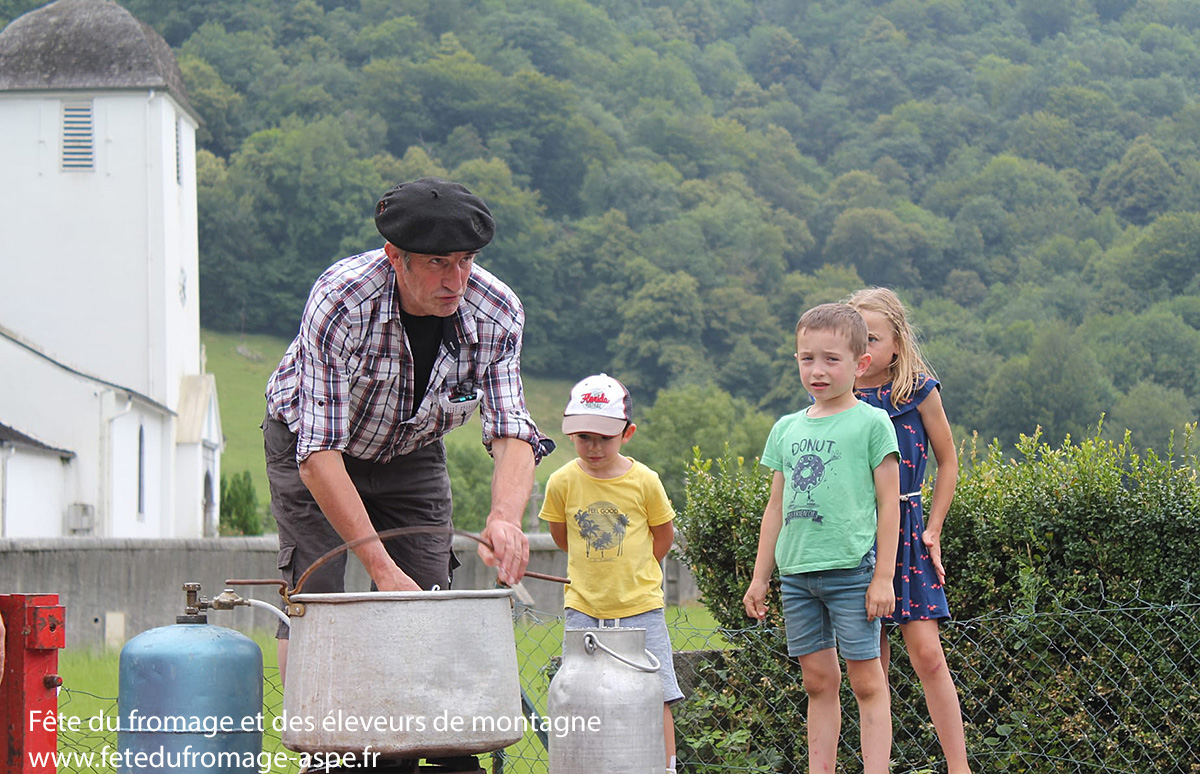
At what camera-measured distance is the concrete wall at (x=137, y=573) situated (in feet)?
43.4

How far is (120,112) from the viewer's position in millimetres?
45781

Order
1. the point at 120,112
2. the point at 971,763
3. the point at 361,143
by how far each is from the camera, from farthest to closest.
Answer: the point at 361,143
the point at 120,112
the point at 971,763

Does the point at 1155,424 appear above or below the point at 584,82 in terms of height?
below

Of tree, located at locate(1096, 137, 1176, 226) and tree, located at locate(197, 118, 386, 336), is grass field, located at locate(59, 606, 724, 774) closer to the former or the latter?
tree, located at locate(197, 118, 386, 336)

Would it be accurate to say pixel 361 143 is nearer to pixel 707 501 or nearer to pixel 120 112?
pixel 120 112

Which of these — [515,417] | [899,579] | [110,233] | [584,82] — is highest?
[584,82]

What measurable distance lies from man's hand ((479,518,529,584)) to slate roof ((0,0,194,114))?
44.7 metres

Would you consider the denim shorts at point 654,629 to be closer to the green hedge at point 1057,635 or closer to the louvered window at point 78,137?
the green hedge at point 1057,635

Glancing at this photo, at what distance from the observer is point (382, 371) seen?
4.12 meters

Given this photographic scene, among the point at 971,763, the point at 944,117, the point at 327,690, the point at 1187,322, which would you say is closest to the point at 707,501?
the point at 971,763

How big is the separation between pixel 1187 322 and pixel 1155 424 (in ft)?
53.6

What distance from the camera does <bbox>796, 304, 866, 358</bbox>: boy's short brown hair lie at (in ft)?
15.3

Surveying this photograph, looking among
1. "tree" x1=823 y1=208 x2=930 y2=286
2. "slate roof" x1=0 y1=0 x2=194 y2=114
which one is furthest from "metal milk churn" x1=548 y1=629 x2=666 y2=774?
"tree" x1=823 y1=208 x2=930 y2=286

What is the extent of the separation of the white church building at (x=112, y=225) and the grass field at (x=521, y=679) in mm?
34205
